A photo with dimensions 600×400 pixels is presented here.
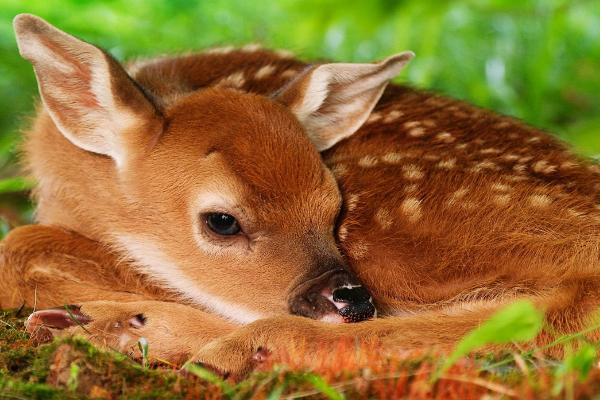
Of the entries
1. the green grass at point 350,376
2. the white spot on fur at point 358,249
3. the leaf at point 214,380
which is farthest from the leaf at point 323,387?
the white spot on fur at point 358,249

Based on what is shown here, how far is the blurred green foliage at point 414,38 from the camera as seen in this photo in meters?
5.77

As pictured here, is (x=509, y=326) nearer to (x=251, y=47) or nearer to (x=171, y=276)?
(x=171, y=276)

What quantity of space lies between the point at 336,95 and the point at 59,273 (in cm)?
131

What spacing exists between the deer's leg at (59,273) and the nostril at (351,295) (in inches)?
34.3

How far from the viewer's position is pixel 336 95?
152 inches

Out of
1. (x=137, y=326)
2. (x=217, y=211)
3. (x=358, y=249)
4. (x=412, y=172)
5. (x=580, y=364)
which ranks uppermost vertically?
(x=580, y=364)

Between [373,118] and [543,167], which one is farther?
[373,118]

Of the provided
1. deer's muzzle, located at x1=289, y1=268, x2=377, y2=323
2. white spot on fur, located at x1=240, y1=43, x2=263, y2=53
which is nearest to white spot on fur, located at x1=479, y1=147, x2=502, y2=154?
deer's muzzle, located at x1=289, y1=268, x2=377, y2=323

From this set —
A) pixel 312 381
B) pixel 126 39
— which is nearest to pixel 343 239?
pixel 312 381

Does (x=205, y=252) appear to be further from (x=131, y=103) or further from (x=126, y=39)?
(x=126, y=39)

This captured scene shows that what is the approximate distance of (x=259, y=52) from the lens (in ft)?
14.6

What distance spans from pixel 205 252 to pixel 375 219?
615 mm

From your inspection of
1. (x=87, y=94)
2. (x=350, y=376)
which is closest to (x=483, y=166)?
(x=350, y=376)

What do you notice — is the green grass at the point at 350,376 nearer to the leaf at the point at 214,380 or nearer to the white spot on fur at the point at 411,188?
the leaf at the point at 214,380
